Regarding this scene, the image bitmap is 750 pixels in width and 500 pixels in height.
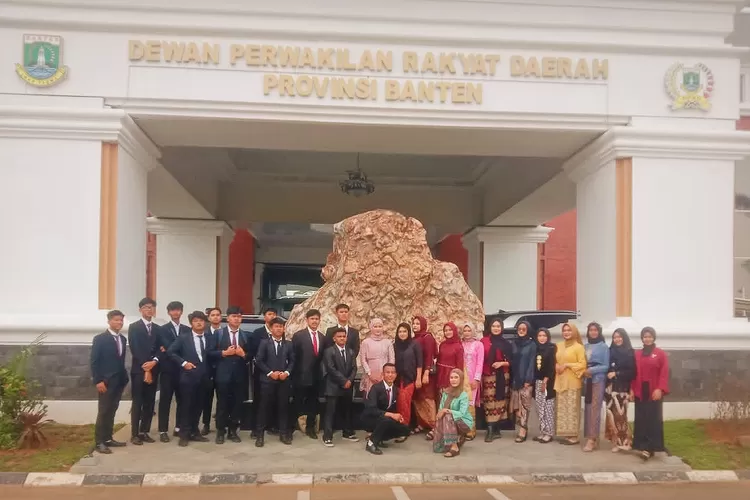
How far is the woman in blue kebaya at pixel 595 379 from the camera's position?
22.2 feet

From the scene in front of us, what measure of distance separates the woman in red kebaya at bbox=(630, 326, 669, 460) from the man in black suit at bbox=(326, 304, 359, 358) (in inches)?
108

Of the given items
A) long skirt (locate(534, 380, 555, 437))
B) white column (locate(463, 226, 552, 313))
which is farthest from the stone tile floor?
white column (locate(463, 226, 552, 313))

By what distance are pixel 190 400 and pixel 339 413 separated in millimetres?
1518

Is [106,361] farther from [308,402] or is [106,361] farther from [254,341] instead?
[308,402]

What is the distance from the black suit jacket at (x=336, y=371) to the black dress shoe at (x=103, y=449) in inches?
81.4

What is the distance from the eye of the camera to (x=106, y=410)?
6.37 meters

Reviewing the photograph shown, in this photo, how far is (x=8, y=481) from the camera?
5730 millimetres

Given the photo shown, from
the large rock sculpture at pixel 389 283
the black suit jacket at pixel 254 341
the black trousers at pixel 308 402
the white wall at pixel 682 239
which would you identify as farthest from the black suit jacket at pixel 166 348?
the white wall at pixel 682 239

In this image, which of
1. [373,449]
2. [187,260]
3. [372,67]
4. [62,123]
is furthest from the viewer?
[187,260]

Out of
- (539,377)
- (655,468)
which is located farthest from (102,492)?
(655,468)

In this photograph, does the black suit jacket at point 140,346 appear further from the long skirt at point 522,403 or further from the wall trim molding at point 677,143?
the wall trim molding at point 677,143

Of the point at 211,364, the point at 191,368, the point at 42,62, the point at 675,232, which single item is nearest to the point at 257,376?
the point at 211,364

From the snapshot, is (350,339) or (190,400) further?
(350,339)

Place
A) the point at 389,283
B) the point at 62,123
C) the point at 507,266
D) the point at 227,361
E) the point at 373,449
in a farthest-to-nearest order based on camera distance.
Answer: the point at 507,266 → the point at 389,283 → the point at 62,123 → the point at 227,361 → the point at 373,449
